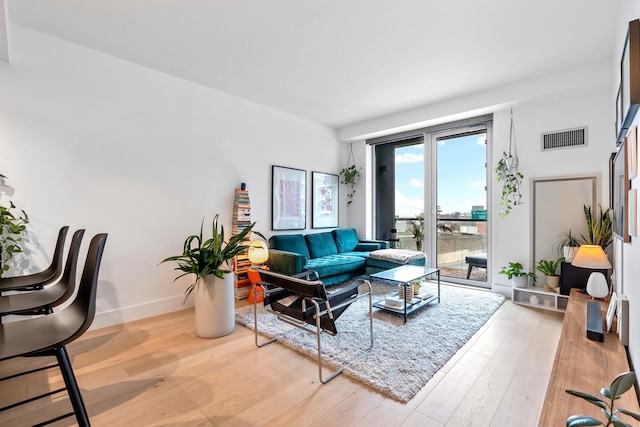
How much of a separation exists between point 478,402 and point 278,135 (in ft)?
13.4

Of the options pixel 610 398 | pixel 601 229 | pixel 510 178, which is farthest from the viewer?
pixel 510 178

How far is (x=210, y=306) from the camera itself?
2.73 m

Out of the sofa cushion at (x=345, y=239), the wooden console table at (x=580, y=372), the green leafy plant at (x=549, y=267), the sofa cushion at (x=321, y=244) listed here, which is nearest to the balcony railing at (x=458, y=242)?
the green leafy plant at (x=549, y=267)

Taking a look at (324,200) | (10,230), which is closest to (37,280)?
(10,230)

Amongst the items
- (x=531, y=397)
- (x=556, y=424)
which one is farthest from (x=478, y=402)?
(x=556, y=424)

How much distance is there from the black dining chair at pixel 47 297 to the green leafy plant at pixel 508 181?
4.62 meters

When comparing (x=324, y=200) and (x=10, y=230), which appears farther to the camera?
(x=324, y=200)

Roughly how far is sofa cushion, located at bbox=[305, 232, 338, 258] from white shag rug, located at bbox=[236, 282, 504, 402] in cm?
126

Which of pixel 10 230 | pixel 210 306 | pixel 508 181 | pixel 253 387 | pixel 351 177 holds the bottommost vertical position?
pixel 253 387

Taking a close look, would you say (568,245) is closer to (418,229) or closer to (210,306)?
(418,229)

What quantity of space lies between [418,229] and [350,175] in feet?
5.36

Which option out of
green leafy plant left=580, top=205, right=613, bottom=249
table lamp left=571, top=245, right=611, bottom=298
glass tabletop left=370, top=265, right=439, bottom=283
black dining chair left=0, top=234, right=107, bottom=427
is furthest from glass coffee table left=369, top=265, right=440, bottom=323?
black dining chair left=0, top=234, right=107, bottom=427

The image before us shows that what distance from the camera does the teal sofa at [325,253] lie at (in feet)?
12.5

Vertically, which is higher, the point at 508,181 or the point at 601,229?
the point at 508,181
